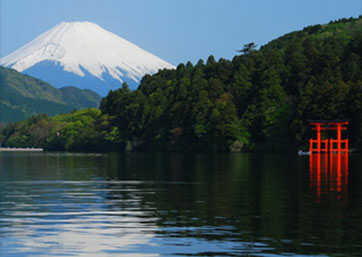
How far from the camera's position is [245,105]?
161125 millimetres

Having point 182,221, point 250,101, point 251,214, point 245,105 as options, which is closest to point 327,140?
point 250,101

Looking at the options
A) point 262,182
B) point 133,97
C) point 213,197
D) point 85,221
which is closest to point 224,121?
point 133,97

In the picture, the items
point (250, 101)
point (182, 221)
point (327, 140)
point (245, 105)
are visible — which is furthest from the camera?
point (245, 105)

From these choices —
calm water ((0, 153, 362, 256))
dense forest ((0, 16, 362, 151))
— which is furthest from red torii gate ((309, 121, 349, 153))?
calm water ((0, 153, 362, 256))

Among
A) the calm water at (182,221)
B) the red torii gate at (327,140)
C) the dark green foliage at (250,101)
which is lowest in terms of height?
the calm water at (182,221)

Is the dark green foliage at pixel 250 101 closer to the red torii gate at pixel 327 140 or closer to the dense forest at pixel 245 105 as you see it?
the dense forest at pixel 245 105

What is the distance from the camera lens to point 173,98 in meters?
176

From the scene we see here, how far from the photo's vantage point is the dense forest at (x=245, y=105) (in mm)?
131000

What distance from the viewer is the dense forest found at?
13100 centimetres

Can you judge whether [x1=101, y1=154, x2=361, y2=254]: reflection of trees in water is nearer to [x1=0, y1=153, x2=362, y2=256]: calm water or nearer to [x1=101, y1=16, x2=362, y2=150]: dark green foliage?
[x1=0, y1=153, x2=362, y2=256]: calm water

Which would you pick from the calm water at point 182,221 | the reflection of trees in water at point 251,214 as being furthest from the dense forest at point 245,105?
the calm water at point 182,221

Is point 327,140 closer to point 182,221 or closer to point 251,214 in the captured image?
point 251,214

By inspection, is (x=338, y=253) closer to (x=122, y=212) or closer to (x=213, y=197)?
(x=122, y=212)

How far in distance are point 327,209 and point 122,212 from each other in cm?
729
